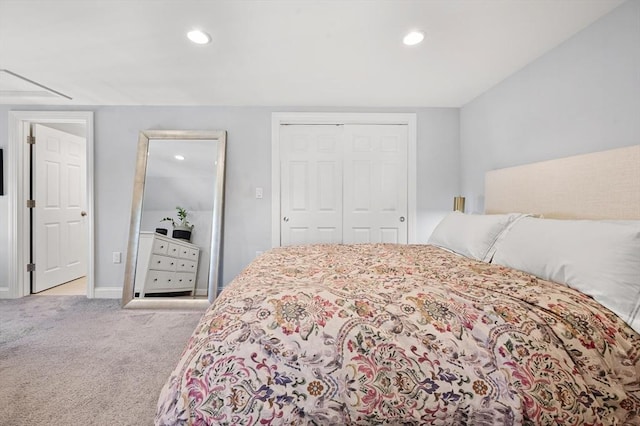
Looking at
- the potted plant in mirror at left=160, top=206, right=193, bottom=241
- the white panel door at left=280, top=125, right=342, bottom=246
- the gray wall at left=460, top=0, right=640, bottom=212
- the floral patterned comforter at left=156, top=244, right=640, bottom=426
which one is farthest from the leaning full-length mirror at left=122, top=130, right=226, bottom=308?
the gray wall at left=460, top=0, right=640, bottom=212

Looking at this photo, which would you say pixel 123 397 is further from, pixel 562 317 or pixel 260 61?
pixel 260 61

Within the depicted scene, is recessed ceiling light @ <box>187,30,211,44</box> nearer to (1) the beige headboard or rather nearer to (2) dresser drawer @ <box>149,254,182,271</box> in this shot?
(2) dresser drawer @ <box>149,254,182,271</box>

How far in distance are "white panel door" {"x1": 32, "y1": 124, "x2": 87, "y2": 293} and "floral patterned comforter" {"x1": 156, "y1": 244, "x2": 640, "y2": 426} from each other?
150 inches

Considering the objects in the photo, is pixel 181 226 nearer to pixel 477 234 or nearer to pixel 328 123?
pixel 328 123

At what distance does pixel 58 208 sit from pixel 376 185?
13.3ft

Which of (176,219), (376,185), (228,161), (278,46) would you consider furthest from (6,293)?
(376,185)

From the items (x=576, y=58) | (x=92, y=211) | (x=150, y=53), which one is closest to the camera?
(x=576, y=58)

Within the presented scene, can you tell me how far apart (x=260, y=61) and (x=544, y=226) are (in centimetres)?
220

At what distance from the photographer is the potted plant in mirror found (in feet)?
10.5

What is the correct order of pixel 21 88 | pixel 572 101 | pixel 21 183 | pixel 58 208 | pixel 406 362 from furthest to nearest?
pixel 58 208 < pixel 21 183 < pixel 21 88 < pixel 572 101 < pixel 406 362

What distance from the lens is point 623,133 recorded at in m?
1.62

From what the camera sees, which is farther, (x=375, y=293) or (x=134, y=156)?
(x=134, y=156)

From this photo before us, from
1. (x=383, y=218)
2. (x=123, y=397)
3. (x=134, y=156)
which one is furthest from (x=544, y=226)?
(x=134, y=156)

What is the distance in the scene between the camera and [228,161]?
130 inches
